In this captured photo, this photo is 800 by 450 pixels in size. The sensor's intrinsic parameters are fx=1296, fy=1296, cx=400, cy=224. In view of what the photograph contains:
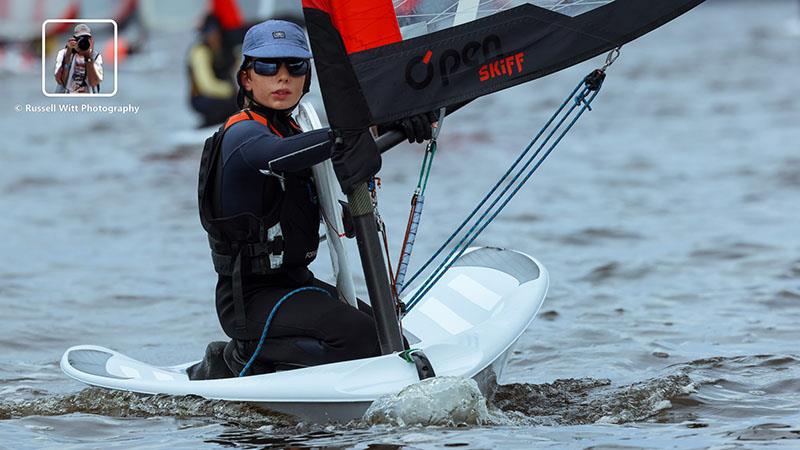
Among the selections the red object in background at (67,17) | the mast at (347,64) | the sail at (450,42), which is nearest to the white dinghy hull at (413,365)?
the mast at (347,64)

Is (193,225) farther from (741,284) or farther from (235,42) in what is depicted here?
(235,42)

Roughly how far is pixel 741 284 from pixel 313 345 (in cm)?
333

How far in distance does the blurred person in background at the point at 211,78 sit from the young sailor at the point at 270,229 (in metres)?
8.79

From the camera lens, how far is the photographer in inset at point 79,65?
218 inches

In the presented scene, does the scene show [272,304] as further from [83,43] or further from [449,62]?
[83,43]

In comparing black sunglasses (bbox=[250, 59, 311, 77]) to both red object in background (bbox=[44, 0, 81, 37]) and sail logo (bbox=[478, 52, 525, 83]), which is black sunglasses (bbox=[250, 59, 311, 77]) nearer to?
sail logo (bbox=[478, 52, 525, 83])

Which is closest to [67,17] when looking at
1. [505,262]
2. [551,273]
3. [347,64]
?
[551,273]

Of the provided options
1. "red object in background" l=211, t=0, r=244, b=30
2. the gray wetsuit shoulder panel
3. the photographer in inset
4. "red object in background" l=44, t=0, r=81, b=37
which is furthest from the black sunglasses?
"red object in background" l=44, t=0, r=81, b=37

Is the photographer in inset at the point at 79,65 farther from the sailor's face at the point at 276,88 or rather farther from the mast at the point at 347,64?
the mast at the point at 347,64

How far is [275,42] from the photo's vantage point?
372 cm

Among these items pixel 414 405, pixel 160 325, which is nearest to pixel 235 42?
pixel 160 325

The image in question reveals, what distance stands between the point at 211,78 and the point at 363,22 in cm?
939

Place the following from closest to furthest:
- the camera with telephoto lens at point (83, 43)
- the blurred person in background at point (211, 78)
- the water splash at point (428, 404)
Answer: the water splash at point (428, 404)
the camera with telephoto lens at point (83, 43)
the blurred person in background at point (211, 78)

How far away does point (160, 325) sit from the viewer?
607 centimetres
